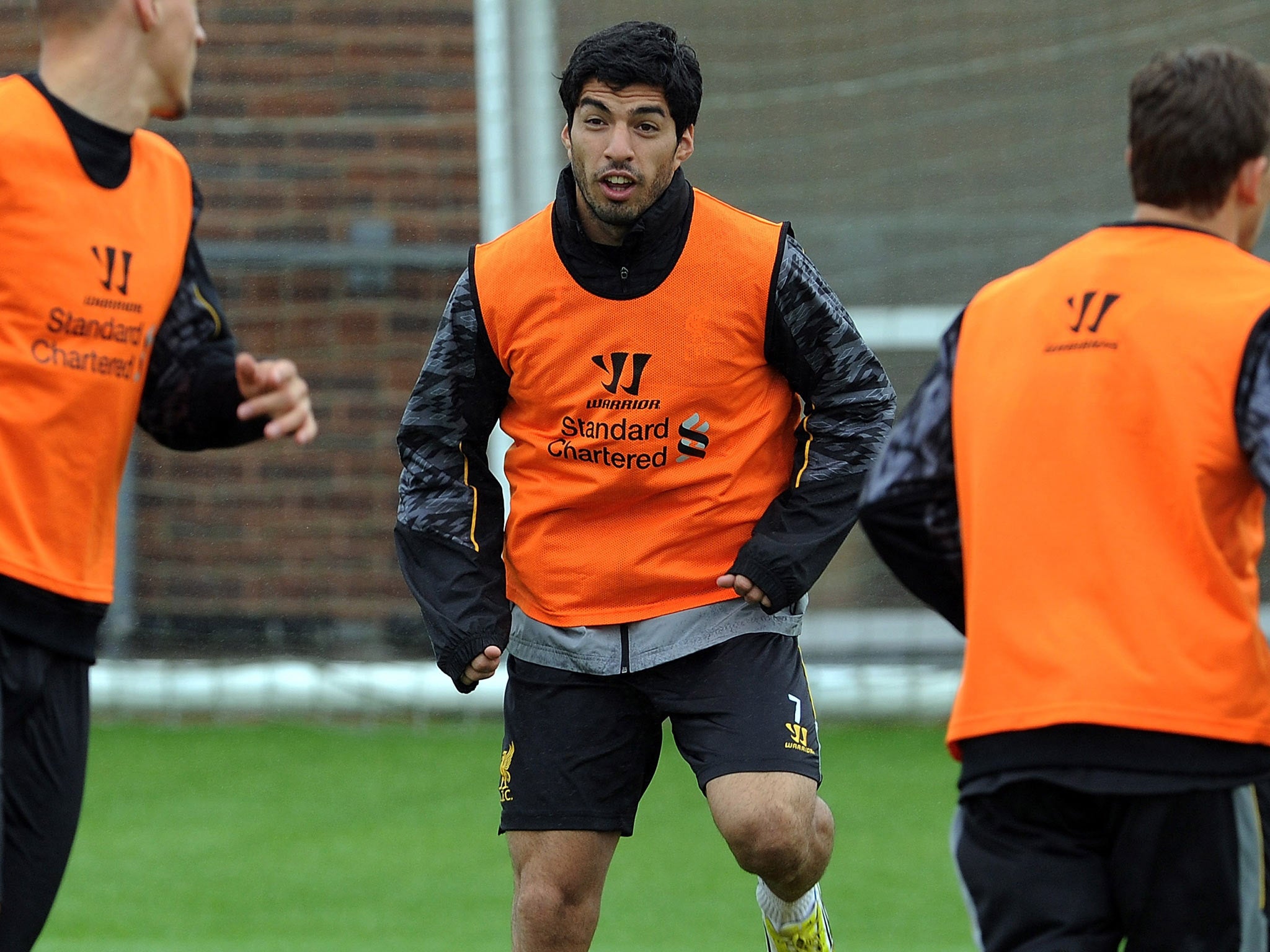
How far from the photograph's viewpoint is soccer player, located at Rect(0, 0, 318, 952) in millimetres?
3107

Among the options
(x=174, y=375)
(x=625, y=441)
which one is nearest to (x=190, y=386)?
(x=174, y=375)

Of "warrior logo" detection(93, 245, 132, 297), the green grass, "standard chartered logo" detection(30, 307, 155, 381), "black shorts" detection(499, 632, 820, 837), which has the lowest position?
the green grass

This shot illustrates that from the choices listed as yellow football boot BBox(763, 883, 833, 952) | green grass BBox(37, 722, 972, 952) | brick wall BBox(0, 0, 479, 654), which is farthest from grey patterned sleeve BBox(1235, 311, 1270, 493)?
brick wall BBox(0, 0, 479, 654)

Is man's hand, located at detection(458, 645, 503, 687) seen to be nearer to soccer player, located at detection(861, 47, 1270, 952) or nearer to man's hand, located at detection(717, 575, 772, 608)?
man's hand, located at detection(717, 575, 772, 608)

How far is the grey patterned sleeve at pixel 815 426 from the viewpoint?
3.78m

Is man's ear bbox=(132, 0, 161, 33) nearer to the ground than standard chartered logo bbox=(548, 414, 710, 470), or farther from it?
farther from it

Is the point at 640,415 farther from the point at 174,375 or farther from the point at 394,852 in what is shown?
the point at 394,852


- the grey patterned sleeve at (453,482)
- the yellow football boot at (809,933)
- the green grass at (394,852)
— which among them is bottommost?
the green grass at (394,852)

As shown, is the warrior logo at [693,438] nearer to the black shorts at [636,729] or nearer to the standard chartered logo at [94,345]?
the black shorts at [636,729]

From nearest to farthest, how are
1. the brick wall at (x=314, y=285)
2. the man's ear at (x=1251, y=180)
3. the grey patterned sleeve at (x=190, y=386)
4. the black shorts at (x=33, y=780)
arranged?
the man's ear at (x=1251, y=180)
the black shorts at (x=33, y=780)
the grey patterned sleeve at (x=190, y=386)
the brick wall at (x=314, y=285)

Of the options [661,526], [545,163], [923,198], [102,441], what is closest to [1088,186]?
[923,198]

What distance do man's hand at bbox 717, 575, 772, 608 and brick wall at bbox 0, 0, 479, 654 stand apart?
4.59 metres

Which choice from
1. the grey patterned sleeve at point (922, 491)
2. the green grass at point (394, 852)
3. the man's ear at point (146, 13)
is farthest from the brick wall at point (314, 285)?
the grey patterned sleeve at point (922, 491)

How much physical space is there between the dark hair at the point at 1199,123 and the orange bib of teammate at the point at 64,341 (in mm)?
1738
